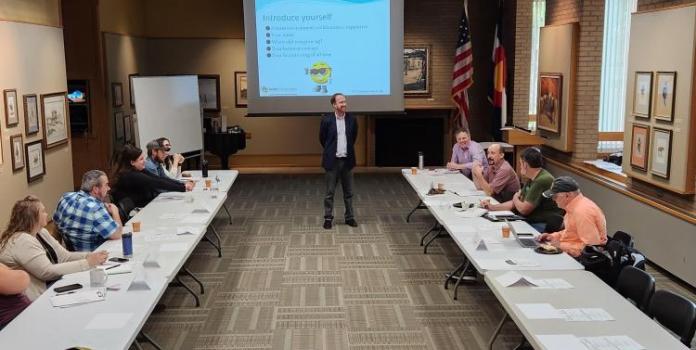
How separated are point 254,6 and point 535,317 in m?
7.49

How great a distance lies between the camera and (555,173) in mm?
9555

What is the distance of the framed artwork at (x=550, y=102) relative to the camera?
919 cm

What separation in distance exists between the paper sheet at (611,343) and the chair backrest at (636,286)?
2.47 ft

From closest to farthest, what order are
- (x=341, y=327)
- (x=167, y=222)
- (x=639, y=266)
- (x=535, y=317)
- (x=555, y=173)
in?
(x=535, y=317)
(x=639, y=266)
(x=341, y=327)
(x=167, y=222)
(x=555, y=173)

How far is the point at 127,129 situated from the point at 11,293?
8323mm

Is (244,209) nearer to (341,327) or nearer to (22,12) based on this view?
(22,12)

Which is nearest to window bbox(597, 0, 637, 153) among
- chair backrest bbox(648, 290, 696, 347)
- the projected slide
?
the projected slide

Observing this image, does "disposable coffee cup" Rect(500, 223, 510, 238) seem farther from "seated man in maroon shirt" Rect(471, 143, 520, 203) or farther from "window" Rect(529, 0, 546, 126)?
"window" Rect(529, 0, 546, 126)

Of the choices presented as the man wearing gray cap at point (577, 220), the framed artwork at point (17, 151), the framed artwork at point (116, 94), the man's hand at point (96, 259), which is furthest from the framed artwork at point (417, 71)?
the man's hand at point (96, 259)

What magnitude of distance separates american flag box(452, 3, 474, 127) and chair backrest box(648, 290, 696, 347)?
854 cm

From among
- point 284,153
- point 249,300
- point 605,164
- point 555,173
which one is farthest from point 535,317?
point 284,153

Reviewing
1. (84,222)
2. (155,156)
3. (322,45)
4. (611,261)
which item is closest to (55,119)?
(155,156)

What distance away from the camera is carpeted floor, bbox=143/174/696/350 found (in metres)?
5.23

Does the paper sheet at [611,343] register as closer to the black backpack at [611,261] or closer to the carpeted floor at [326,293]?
the black backpack at [611,261]
